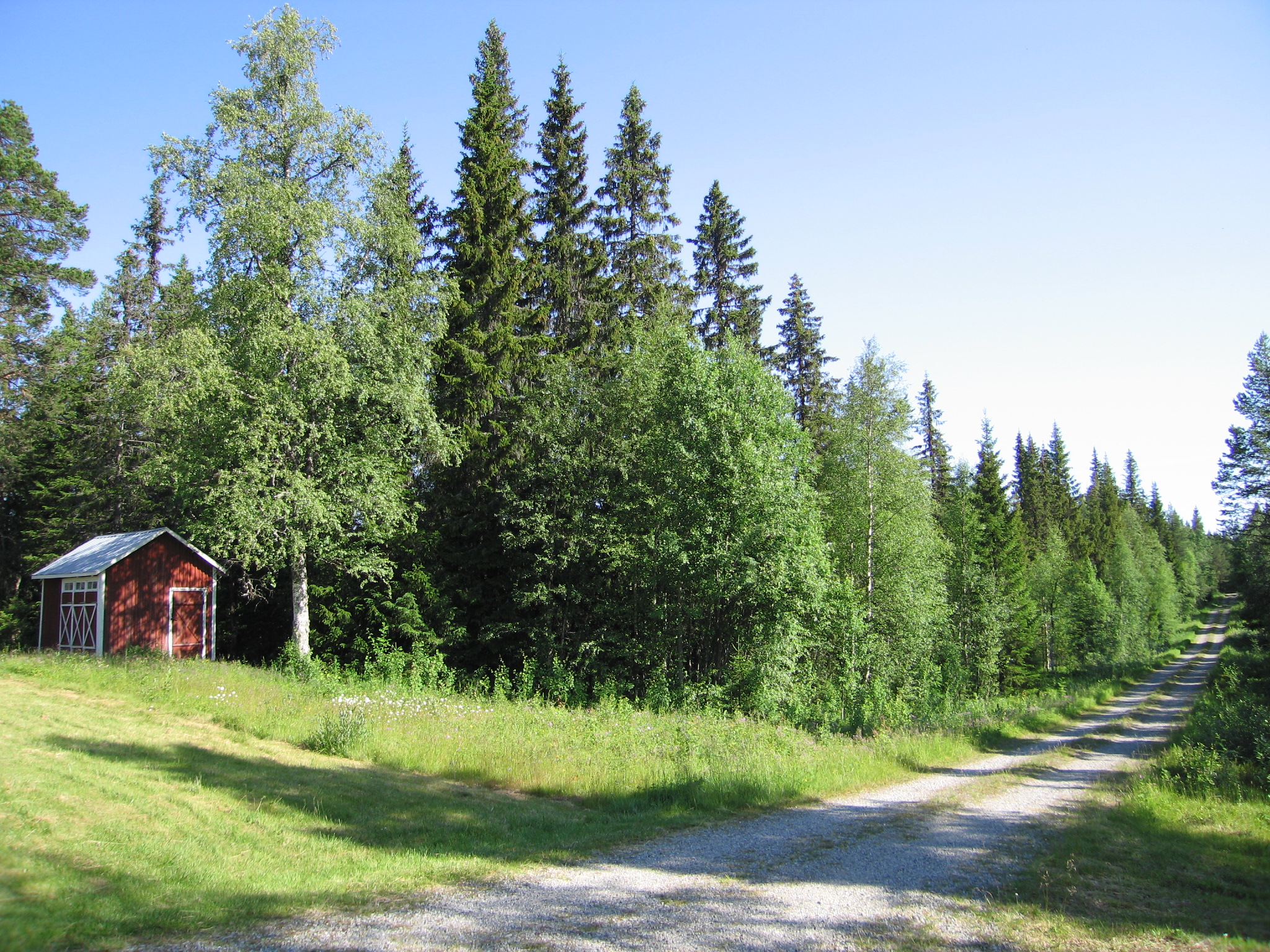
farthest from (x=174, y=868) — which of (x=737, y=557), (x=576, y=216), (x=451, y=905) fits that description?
(x=576, y=216)

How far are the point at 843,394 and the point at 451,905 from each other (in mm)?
25971

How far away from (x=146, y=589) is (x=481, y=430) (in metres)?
11.8

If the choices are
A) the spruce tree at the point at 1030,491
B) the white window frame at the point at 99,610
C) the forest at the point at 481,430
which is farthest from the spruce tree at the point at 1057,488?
the white window frame at the point at 99,610

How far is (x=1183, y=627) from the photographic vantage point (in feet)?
278

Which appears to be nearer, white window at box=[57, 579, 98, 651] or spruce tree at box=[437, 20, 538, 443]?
white window at box=[57, 579, 98, 651]

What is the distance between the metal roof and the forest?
2.34 m

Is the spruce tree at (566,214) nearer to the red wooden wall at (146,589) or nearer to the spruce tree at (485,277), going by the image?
the spruce tree at (485,277)

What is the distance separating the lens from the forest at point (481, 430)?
2006 centimetres

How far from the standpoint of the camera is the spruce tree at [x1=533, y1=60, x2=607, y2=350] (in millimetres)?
26609

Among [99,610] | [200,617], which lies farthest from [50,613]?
[200,617]

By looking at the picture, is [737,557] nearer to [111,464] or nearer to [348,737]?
[348,737]

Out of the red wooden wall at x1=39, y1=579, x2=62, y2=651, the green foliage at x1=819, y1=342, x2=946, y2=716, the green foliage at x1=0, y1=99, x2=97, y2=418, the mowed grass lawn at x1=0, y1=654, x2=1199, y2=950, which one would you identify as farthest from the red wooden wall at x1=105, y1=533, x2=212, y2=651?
the green foliage at x1=819, y1=342, x2=946, y2=716

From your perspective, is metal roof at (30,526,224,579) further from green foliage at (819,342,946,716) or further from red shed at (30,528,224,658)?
green foliage at (819,342,946,716)

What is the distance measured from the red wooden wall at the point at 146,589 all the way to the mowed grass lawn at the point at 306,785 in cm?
369
